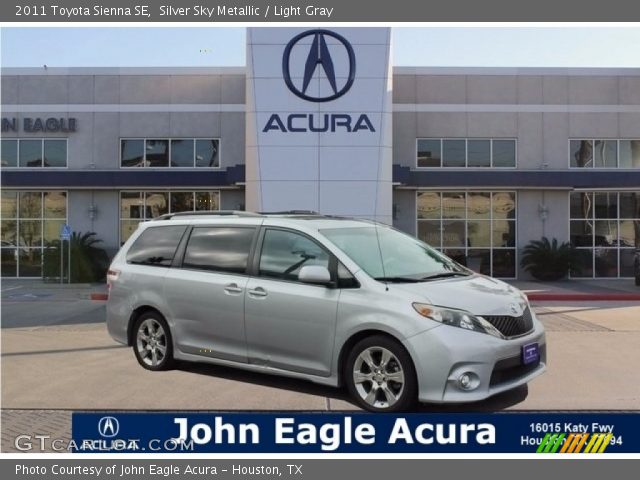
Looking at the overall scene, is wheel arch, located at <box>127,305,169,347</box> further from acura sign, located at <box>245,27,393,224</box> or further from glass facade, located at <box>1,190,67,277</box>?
glass facade, located at <box>1,190,67,277</box>

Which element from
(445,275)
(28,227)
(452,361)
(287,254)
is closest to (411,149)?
(28,227)

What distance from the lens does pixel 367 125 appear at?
2128 centimetres

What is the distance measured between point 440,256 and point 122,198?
1994 cm

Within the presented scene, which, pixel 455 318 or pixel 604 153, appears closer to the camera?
pixel 455 318

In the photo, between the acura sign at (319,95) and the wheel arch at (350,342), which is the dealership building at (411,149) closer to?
the acura sign at (319,95)

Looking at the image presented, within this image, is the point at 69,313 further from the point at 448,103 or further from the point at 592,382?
the point at 448,103

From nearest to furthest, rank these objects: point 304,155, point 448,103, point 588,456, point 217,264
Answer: point 588,456
point 217,264
point 304,155
point 448,103

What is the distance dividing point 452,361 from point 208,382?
2707mm

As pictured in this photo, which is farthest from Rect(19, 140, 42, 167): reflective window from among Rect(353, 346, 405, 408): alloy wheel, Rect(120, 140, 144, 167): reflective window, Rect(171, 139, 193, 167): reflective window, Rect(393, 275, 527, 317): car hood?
Rect(353, 346, 405, 408): alloy wheel

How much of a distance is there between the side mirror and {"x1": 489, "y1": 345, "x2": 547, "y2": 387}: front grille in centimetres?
169

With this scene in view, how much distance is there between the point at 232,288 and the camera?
6840 millimetres

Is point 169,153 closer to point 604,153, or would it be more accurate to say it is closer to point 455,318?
point 604,153

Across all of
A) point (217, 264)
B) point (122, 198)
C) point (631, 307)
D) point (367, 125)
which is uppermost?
point (367, 125)

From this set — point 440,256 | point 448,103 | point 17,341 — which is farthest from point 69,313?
point 448,103
